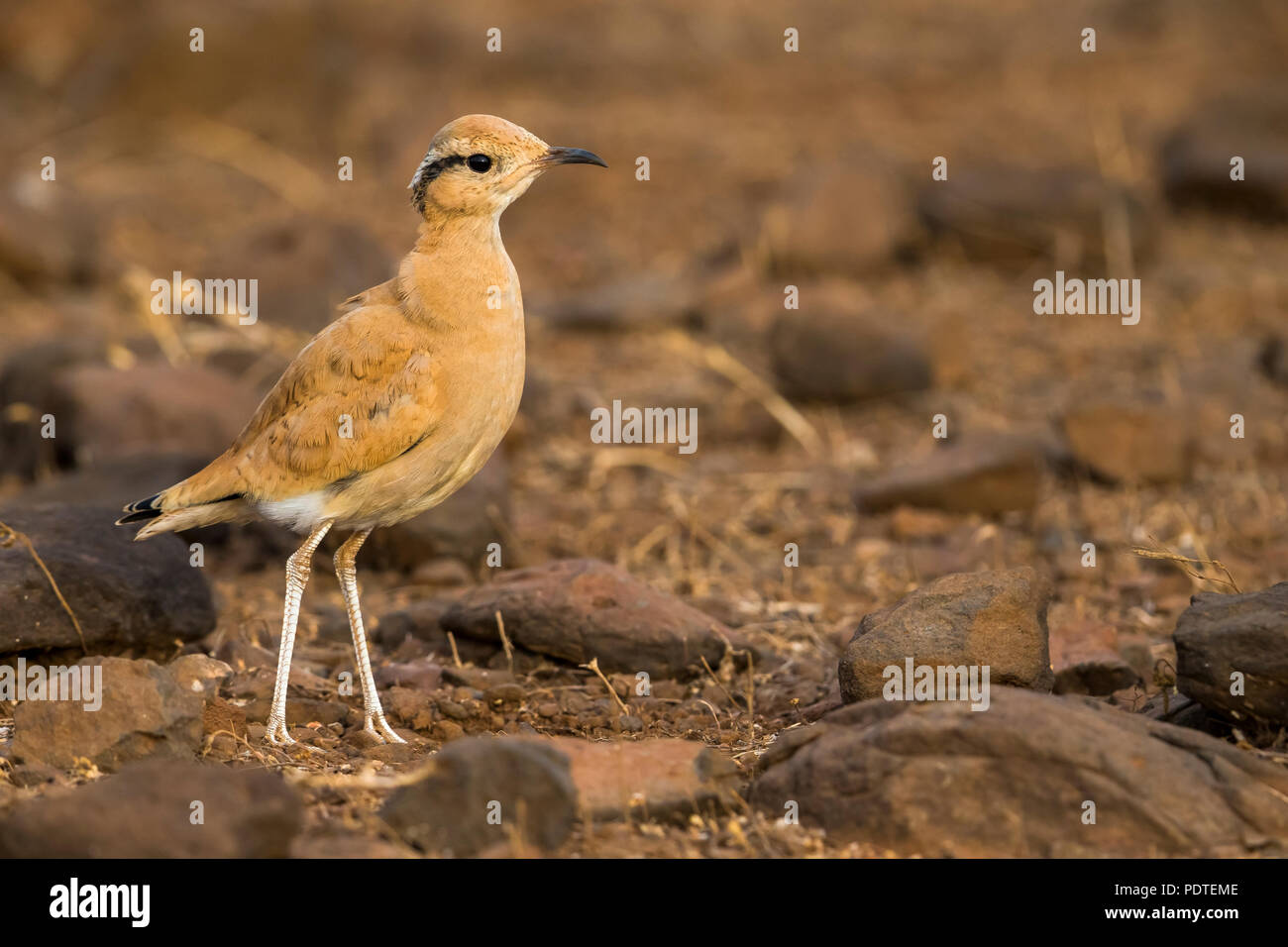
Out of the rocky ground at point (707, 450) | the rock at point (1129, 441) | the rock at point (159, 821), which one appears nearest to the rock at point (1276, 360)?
the rocky ground at point (707, 450)

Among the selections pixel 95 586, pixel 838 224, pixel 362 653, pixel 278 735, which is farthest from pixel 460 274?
pixel 838 224

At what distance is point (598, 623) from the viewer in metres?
7.25

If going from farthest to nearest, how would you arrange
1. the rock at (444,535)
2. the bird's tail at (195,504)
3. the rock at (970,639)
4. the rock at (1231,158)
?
1. the rock at (1231,158)
2. the rock at (444,535)
3. the bird's tail at (195,504)
4. the rock at (970,639)

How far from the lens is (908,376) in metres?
12.8

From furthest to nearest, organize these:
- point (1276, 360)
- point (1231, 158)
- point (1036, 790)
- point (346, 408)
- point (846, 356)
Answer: point (1231, 158)
point (846, 356)
point (1276, 360)
point (346, 408)
point (1036, 790)

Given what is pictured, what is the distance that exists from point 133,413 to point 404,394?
5387 millimetres

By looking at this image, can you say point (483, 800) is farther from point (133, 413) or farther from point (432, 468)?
point (133, 413)

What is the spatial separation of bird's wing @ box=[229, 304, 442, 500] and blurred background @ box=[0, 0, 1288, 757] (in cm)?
221

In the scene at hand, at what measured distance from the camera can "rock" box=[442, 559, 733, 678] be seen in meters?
7.25

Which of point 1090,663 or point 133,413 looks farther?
point 133,413

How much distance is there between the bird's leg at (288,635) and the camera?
20.5 ft

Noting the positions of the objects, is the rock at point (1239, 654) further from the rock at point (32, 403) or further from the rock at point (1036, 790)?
the rock at point (32, 403)

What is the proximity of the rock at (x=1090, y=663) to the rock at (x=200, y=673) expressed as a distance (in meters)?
3.74
